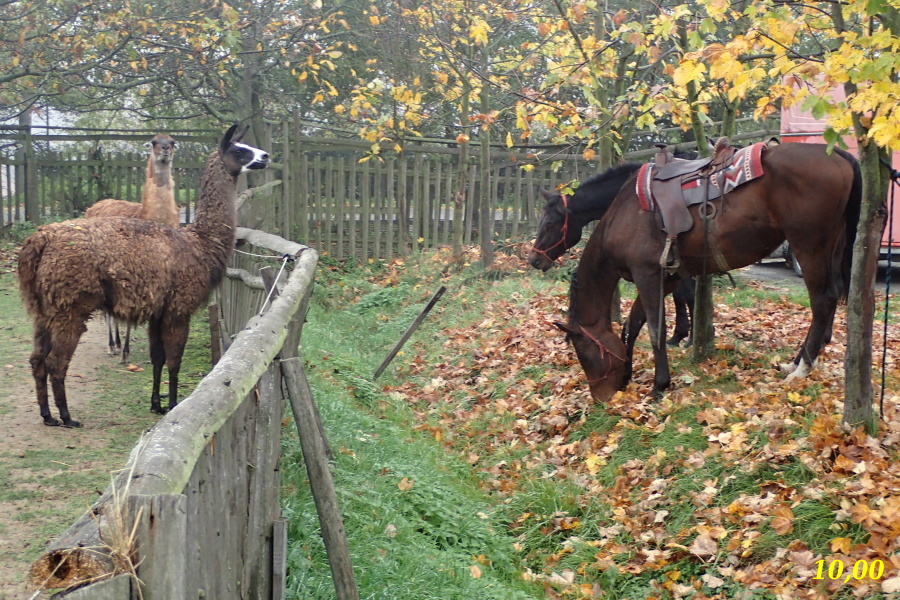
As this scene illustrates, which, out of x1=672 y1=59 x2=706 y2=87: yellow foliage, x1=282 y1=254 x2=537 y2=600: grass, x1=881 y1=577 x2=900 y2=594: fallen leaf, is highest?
x1=672 y1=59 x2=706 y2=87: yellow foliage

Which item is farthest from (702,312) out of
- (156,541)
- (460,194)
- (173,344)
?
(460,194)

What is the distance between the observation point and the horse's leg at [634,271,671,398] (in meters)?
7.52

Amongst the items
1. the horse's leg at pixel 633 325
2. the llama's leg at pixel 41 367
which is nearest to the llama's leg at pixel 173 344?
the llama's leg at pixel 41 367

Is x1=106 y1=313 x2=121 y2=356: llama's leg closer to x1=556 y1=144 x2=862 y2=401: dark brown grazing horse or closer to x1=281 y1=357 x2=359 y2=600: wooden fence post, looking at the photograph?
x1=556 y1=144 x2=862 y2=401: dark brown grazing horse

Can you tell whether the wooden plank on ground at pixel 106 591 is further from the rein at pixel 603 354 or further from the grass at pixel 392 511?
the rein at pixel 603 354

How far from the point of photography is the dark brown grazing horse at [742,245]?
690 centimetres

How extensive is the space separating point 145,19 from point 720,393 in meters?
10.2

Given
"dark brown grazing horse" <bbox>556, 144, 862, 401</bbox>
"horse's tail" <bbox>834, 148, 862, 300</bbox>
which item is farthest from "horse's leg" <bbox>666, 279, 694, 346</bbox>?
"horse's tail" <bbox>834, 148, 862, 300</bbox>

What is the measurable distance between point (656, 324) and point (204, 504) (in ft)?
18.9

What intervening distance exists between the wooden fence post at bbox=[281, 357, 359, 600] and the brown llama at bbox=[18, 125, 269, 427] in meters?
3.70

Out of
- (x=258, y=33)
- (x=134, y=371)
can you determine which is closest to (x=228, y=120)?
(x=258, y=33)

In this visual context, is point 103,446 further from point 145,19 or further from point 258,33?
point 258,33

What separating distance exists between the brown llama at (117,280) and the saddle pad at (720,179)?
153 inches

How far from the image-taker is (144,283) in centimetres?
727
